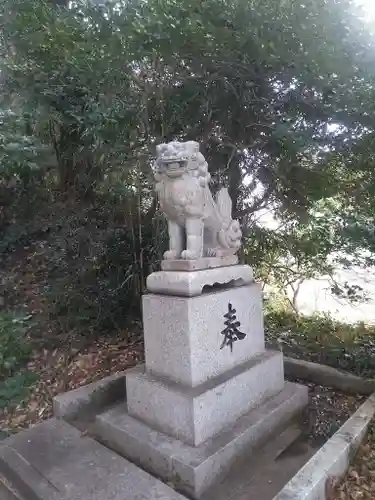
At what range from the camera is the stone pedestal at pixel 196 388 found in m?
2.31

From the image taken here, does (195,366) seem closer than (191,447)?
No

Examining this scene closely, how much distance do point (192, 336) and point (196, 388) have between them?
0.36 metres

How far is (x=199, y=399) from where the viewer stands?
2.32 m

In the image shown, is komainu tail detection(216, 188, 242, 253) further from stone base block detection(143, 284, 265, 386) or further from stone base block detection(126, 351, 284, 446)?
stone base block detection(126, 351, 284, 446)

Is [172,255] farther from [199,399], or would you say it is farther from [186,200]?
[199,399]

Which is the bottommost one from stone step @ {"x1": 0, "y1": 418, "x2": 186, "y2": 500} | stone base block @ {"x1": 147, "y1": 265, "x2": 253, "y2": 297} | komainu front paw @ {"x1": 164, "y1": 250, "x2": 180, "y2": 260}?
stone step @ {"x1": 0, "y1": 418, "x2": 186, "y2": 500}

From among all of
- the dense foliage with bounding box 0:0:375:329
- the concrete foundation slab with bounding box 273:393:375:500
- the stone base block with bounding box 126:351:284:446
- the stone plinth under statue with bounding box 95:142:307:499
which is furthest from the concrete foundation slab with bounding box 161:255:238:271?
the concrete foundation slab with bounding box 273:393:375:500

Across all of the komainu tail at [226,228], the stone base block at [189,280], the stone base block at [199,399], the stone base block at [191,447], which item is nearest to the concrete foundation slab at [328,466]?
the stone base block at [191,447]

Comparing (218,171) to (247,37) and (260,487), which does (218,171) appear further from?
(260,487)

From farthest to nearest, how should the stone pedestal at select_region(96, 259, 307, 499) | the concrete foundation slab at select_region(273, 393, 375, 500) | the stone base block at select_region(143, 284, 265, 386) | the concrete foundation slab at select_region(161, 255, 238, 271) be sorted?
the concrete foundation slab at select_region(161, 255, 238, 271) → the stone base block at select_region(143, 284, 265, 386) → the stone pedestal at select_region(96, 259, 307, 499) → the concrete foundation slab at select_region(273, 393, 375, 500)

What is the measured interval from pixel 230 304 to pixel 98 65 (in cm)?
273

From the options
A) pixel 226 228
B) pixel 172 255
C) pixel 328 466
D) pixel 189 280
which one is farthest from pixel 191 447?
pixel 226 228

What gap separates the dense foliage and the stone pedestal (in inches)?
58.6

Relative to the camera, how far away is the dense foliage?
3.01m
